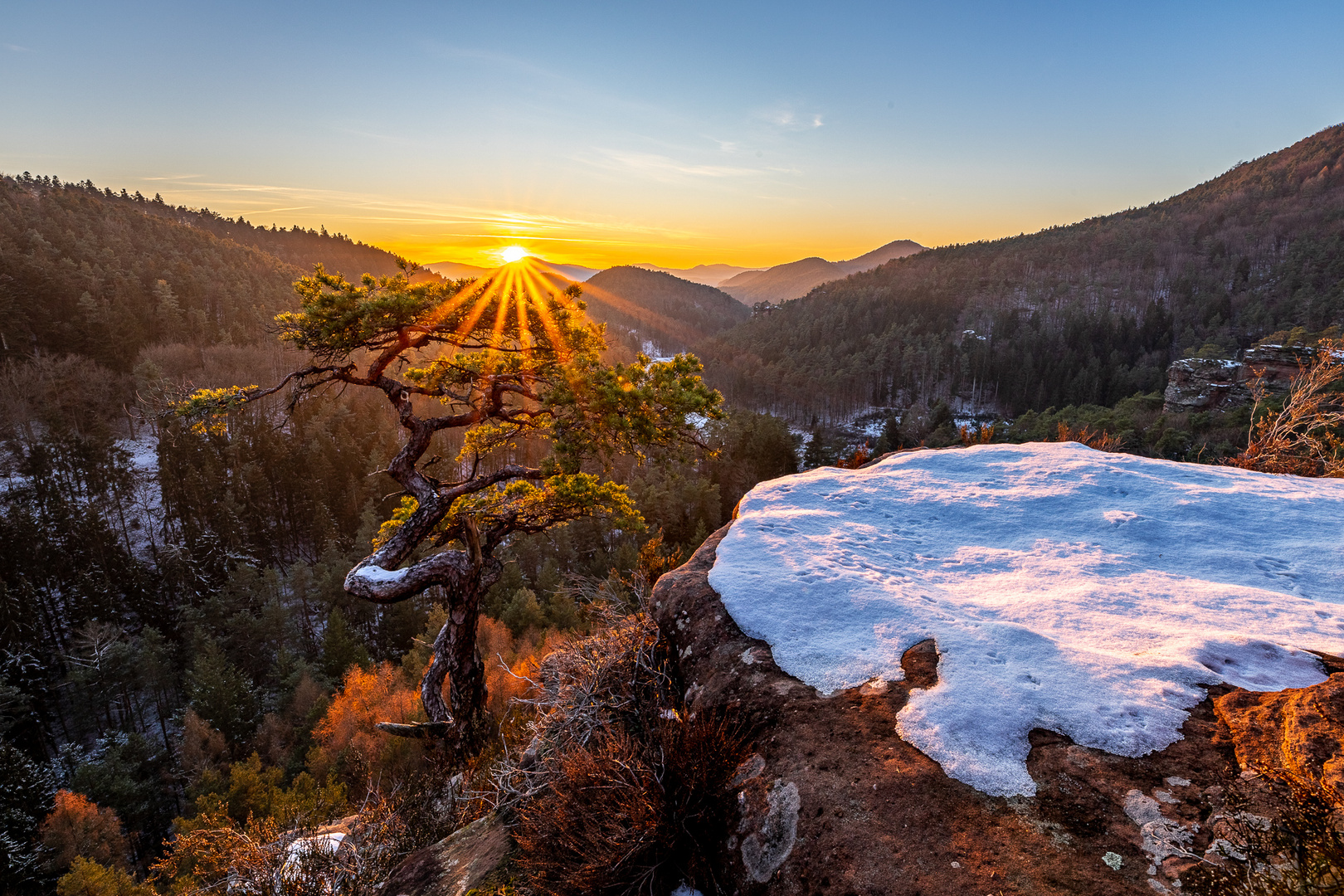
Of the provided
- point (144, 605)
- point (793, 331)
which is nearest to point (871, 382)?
point (793, 331)

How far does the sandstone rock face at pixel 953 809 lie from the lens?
302 centimetres

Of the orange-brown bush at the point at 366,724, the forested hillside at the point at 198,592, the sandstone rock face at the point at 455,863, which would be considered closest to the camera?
the sandstone rock face at the point at 455,863

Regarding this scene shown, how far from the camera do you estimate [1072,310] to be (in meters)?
141

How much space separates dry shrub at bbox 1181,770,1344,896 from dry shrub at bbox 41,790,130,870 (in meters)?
41.1

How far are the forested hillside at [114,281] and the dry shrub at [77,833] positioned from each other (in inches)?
1972

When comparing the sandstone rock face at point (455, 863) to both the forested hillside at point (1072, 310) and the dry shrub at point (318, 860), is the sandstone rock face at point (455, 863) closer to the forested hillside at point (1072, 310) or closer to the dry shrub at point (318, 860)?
the dry shrub at point (318, 860)

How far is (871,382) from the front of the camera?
130250 mm

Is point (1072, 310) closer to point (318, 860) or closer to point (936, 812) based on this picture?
point (936, 812)

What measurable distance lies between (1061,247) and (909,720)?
230816mm

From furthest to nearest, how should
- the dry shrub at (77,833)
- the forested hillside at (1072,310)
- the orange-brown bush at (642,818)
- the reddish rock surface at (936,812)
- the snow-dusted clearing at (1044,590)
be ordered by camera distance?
the forested hillside at (1072,310)
the dry shrub at (77,833)
the orange-brown bush at (642,818)
the snow-dusted clearing at (1044,590)
the reddish rock surface at (936,812)

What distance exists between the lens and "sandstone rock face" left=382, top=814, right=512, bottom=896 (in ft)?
16.8

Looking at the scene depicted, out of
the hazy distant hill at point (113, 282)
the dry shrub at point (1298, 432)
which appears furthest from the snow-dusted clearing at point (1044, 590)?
the hazy distant hill at point (113, 282)

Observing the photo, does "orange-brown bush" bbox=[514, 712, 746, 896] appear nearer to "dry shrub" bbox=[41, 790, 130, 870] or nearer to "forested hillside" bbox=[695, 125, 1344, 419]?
"dry shrub" bbox=[41, 790, 130, 870]

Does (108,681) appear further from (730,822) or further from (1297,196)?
(1297,196)
